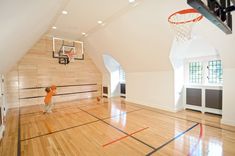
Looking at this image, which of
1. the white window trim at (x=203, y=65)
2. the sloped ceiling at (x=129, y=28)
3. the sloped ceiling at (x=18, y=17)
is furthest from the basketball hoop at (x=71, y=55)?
the white window trim at (x=203, y=65)

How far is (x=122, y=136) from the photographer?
2871 mm

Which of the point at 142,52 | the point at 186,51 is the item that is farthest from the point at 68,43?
the point at 186,51

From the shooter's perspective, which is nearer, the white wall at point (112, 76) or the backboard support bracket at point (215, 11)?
the backboard support bracket at point (215, 11)

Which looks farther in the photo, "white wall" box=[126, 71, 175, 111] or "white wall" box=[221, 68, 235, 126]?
"white wall" box=[126, 71, 175, 111]

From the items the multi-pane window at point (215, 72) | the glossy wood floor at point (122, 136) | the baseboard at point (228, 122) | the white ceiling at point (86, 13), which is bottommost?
the glossy wood floor at point (122, 136)

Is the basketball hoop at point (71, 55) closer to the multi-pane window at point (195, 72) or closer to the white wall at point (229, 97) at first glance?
the multi-pane window at point (195, 72)

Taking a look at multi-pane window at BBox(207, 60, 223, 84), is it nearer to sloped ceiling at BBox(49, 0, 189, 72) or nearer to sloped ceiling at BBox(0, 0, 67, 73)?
sloped ceiling at BBox(49, 0, 189, 72)

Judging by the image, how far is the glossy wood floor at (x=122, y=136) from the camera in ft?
7.66

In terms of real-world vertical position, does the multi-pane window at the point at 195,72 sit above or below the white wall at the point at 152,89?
above

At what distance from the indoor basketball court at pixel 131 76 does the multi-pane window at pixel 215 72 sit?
1.1 inches

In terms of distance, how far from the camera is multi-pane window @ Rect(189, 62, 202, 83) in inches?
180

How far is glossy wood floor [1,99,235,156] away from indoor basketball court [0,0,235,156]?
0.02 m

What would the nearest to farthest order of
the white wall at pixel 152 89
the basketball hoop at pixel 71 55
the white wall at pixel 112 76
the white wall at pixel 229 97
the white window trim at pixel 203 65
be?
the white wall at pixel 229 97 < the white window trim at pixel 203 65 < the white wall at pixel 152 89 < the basketball hoop at pixel 71 55 < the white wall at pixel 112 76

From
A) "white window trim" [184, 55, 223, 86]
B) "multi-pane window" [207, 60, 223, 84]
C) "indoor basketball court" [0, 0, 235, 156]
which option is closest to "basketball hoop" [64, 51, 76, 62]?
"indoor basketball court" [0, 0, 235, 156]
